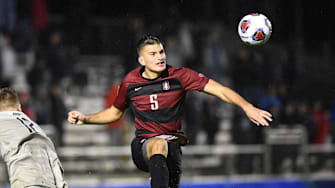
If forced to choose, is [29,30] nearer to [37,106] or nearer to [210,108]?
[37,106]

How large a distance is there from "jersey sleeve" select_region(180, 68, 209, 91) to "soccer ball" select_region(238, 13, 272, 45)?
2.89 feet

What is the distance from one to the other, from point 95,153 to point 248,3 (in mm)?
6590

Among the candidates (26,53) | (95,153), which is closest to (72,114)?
(95,153)

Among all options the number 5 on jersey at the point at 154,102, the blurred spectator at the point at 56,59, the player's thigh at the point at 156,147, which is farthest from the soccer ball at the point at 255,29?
the blurred spectator at the point at 56,59

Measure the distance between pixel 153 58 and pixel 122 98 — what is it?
0.66 m

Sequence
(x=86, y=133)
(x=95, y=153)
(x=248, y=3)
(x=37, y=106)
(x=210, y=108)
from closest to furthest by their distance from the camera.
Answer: (x=95, y=153) → (x=37, y=106) → (x=210, y=108) → (x=86, y=133) → (x=248, y=3)

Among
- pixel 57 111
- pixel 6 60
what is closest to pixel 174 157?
pixel 57 111

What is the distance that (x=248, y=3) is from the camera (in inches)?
664

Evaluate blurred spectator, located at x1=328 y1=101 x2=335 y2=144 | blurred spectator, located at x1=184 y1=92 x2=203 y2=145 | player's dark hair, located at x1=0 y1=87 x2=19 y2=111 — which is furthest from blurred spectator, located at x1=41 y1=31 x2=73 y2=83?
player's dark hair, located at x1=0 y1=87 x2=19 y2=111

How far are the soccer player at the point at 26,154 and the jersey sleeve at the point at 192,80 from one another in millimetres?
1717

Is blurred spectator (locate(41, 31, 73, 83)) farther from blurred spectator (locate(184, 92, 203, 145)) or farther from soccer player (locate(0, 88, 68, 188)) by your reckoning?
soccer player (locate(0, 88, 68, 188))

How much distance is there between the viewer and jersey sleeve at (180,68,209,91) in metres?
7.09

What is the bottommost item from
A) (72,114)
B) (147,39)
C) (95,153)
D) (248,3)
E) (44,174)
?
(95,153)

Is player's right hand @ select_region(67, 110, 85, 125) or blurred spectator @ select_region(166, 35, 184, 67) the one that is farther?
blurred spectator @ select_region(166, 35, 184, 67)
